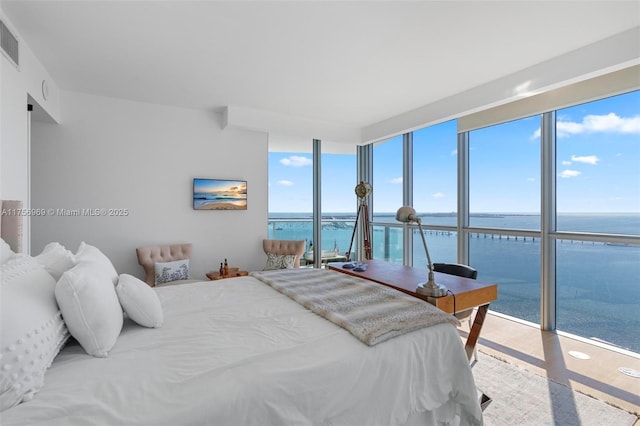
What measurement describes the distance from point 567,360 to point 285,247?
11.3ft

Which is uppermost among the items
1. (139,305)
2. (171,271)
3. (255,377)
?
(139,305)

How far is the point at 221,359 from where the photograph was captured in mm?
1193

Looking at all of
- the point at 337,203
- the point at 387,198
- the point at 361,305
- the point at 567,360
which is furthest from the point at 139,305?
the point at 387,198

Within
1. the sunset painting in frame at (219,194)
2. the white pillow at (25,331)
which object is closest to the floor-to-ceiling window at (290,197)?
the sunset painting in frame at (219,194)

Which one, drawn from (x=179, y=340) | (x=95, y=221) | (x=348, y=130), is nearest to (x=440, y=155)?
(x=348, y=130)

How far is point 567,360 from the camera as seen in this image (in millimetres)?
2707

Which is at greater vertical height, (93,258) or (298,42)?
(298,42)

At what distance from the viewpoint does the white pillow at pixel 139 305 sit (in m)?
1.49

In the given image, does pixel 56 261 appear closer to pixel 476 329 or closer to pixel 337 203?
pixel 476 329

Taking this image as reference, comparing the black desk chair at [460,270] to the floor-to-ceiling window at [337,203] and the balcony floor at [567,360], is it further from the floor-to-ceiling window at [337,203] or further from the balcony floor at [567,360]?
the floor-to-ceiling window at [337,203]

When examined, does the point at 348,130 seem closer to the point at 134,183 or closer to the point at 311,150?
the point at 311,150

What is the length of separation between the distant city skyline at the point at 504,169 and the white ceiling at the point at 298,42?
0.96m

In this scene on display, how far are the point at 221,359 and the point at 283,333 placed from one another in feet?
1.09

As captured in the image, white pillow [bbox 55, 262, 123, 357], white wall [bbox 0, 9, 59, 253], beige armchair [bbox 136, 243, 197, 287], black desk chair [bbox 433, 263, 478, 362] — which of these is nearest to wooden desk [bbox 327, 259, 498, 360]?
black desk chair [bbox 433, 263, 478, 362]
